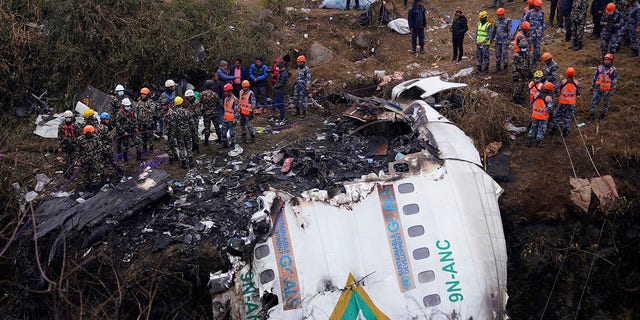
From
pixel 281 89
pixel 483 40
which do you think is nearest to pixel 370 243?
pixel 281 89

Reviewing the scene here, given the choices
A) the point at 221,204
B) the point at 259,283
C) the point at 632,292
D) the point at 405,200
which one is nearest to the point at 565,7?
the point at 632,292

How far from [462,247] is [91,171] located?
6.11m

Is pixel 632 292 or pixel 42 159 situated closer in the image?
pixel 632 292

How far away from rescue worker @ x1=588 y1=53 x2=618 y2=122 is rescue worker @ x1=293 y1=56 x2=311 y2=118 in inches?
219

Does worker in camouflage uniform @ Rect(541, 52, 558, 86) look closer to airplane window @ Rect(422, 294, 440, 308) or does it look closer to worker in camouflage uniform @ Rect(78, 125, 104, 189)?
airplane window @ Rect(422, 294, 440, 308)

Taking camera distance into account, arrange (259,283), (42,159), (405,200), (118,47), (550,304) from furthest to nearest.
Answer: (118,47) < (42,159) < (550,304) < (405,200) < (259,283)

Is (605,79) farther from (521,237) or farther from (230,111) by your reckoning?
(230,111)

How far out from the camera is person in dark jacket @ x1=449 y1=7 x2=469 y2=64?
1221 centimetres

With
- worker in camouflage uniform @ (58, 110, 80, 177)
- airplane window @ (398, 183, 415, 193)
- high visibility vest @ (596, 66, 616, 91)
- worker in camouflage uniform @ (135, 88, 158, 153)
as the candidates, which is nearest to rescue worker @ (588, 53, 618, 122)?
high visibility vest @ (596, 66, 616, 91)

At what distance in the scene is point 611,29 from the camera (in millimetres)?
11203

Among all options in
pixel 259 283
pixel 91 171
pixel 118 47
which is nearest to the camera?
pixel 259 283

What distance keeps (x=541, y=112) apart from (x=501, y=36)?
3292 millimetres

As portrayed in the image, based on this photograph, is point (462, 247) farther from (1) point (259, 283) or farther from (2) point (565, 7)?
(2) point (565, 7)

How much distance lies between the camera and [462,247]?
6348 millimetres
